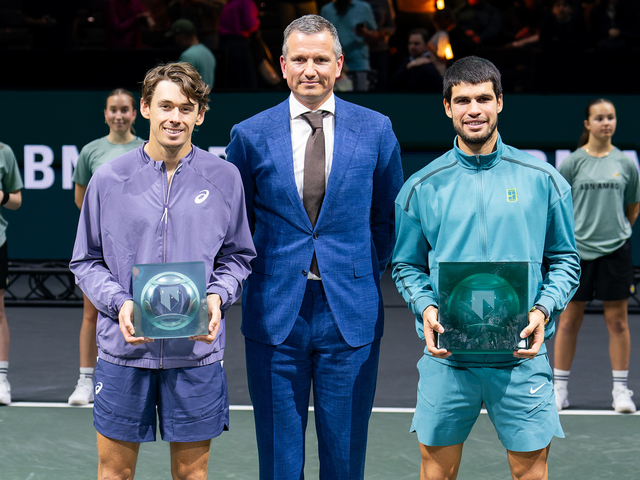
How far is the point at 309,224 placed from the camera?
10.2ft

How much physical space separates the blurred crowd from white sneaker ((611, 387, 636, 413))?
4381 mm

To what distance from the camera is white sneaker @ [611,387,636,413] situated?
531 centimetres

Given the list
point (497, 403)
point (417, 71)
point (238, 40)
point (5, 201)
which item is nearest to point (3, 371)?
point (5, 201)

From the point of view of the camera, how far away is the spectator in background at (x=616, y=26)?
971 centimetres

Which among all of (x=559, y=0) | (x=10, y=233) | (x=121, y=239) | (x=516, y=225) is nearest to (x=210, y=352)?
(x=121, y=239)

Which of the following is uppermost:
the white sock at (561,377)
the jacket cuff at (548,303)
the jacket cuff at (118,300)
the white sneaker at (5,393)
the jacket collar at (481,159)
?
the jacket collar at (481,159)

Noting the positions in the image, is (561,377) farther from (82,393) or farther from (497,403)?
(82,393)

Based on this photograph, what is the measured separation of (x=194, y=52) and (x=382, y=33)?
2126 mm

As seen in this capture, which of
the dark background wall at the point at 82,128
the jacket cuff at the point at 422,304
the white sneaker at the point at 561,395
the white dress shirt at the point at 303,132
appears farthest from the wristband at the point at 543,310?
the dark background wall at the point at 82,128

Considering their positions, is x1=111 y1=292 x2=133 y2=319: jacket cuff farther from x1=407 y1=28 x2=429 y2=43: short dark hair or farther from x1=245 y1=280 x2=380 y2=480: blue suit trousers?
x1=407 y1=28 x2=429 y2=43: short dark hair

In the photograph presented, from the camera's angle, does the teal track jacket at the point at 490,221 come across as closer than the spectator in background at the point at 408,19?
Yes

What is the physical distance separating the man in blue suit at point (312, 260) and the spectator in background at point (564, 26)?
6.96 meters

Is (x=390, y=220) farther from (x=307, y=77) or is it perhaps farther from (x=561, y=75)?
(x=561, y=75)

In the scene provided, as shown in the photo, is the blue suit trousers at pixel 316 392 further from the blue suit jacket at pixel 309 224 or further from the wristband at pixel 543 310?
the wristband at pixel 543 310
